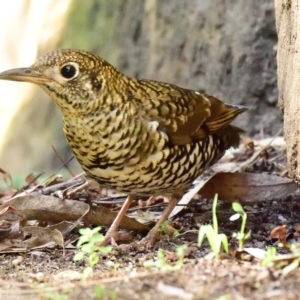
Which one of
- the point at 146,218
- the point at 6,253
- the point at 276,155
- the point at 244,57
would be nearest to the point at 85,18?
the point at 244,57

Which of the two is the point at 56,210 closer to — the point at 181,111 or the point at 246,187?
the point at 181,111

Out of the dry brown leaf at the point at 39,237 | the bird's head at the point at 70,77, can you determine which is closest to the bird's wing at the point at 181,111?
the bird's head at the point at 70,77

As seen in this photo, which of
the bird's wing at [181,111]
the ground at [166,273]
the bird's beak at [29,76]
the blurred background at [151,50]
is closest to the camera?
the ground at [166,273]

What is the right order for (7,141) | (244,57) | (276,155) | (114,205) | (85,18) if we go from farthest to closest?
(7,141)
(85,18)
(244,57)
(276,155)
(114,205)

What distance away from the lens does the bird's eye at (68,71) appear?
328 cm

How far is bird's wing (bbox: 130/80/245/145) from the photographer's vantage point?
3.64m

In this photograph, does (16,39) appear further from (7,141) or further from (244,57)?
(244,57)

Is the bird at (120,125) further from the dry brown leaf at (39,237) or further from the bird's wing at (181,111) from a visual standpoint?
the dry brown leaf at (39,237)

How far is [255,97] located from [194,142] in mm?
2313

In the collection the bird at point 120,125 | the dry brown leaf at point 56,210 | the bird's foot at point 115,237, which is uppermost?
the bird at point 120,125

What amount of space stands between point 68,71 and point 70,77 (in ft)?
0.10

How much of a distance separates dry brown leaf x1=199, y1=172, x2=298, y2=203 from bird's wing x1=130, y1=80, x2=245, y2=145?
39 cm

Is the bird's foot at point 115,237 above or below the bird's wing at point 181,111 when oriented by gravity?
below

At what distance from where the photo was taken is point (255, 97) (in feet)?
19.7
